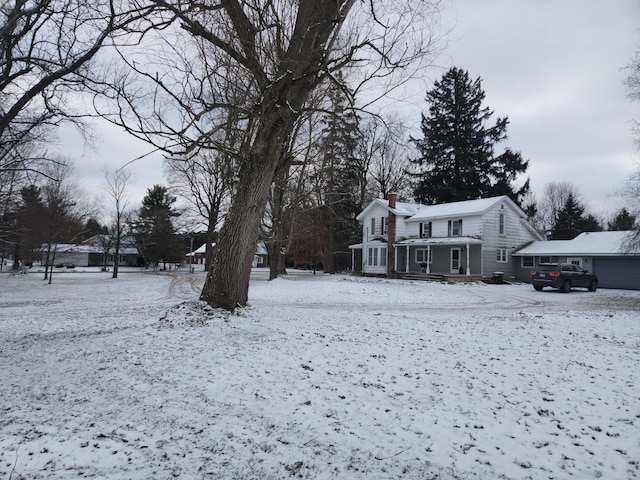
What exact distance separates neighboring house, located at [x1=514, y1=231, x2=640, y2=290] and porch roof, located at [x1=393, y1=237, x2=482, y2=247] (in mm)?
4132

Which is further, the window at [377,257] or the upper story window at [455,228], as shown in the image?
the window at [377,257]

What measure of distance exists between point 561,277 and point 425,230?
42.8 ft

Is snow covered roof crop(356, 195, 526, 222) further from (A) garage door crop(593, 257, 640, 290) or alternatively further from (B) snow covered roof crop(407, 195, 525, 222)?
(A) garage door crop(593, 257, 640, 290)

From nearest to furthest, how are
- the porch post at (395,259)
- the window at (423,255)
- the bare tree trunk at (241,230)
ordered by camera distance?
1. the bare tree trunk at (241,230)
2. the window at (423,255)
3. the porch post at (395,259)

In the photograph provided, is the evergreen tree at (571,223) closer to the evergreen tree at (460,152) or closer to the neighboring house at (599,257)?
the evergreen tree at (460,152)

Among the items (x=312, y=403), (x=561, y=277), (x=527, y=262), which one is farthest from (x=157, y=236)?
(x=312, y=403)

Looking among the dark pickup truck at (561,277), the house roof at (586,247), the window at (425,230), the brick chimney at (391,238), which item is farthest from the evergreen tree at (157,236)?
the dark pickup truck at (561,277)

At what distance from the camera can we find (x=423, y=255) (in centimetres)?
3253

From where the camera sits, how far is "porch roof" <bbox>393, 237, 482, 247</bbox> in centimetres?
2808

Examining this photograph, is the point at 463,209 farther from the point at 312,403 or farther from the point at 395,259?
the point at 312,403

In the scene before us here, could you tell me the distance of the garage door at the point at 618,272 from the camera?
24.1 m

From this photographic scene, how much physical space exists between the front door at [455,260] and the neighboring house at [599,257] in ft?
13.7

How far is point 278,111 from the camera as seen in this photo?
8125 mm

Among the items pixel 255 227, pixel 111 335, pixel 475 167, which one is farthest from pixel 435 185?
pixel 111 335
